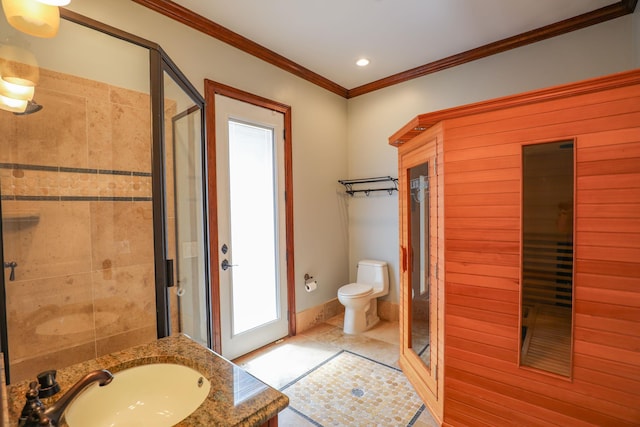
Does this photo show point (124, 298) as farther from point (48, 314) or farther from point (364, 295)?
point (364, 295)

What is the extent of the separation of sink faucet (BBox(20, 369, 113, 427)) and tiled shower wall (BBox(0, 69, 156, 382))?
27.9 inches

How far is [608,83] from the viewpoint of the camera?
4.23 ft

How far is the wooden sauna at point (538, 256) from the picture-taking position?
51.9 inches

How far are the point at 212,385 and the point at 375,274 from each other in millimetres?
2569

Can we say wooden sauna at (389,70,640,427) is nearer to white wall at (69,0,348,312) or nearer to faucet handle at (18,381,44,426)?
white wall at (69,0,348,312)

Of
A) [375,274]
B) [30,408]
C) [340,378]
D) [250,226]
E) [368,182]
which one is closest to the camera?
[30,408]

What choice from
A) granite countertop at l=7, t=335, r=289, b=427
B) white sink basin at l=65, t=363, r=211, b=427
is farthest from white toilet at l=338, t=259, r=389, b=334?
white sink basin at l=65, t=363, r=211, b=427

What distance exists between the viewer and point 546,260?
5.09 feet

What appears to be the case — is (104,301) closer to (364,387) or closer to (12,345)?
(12,345)

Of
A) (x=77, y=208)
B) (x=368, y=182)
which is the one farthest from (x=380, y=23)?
(x=77, y=208)

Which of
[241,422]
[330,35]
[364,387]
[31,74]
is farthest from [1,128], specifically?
[364,387]

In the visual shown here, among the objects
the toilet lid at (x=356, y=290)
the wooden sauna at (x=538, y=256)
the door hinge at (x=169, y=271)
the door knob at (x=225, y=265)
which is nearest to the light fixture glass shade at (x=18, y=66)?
the door hinge at (x=169, y=271)

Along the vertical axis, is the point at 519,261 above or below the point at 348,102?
below

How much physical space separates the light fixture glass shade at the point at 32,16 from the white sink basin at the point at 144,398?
50.2 inches
